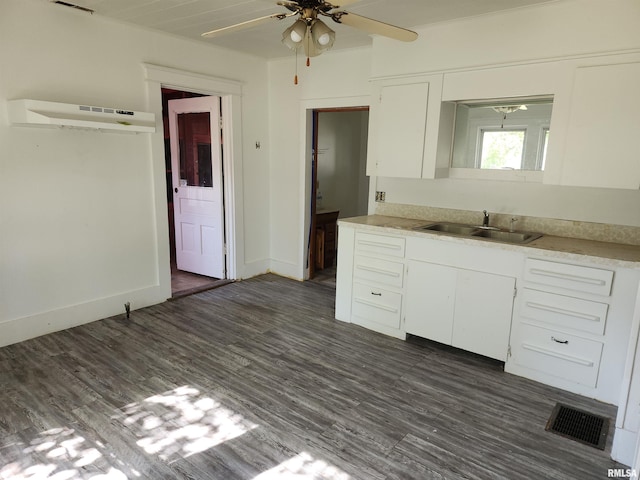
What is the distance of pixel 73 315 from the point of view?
11.6 ft

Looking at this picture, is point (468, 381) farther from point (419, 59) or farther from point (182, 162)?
point (182, 162)

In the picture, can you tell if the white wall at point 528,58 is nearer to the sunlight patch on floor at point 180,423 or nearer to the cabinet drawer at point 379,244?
the cabinet drawer at point 379,244

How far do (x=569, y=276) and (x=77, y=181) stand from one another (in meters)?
3.75

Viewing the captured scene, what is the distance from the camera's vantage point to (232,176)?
15.3 feet

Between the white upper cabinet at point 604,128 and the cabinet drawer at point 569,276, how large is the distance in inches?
25.8

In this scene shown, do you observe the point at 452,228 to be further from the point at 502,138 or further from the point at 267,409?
the point at 267,409

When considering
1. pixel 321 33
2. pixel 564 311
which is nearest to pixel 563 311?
pixel 564 311

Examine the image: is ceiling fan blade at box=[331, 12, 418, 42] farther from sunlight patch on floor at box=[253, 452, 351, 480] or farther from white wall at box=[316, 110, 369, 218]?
white wall at box=[316, 110, 369, 218]

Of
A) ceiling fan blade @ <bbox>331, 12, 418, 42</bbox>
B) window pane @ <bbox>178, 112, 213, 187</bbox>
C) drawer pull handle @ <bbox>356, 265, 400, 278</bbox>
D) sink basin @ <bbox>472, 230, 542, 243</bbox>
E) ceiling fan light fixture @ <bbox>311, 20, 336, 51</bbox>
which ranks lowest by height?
drawer pull handle @ <bbox>356, 265, 400, 278</bbox>

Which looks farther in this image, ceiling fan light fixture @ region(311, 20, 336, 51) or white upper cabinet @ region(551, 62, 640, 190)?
white upper cabinet @ region(551, 62, 640, 190)

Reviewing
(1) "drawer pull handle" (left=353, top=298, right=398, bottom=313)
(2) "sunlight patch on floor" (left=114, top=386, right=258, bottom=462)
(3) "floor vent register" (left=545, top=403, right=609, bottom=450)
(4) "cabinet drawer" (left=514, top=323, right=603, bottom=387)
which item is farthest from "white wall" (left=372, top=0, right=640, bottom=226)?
(2) "sunlight patch on floor" (left=114, top=386, right=258, bottom=462)

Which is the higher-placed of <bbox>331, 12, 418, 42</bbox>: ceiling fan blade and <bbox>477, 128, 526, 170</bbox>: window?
<bbox>331, 12, 418, 42</bbox>: ceiling fan blade

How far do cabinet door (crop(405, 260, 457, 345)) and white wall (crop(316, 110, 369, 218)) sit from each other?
2.59m

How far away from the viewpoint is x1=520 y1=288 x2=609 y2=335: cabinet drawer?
260cm
